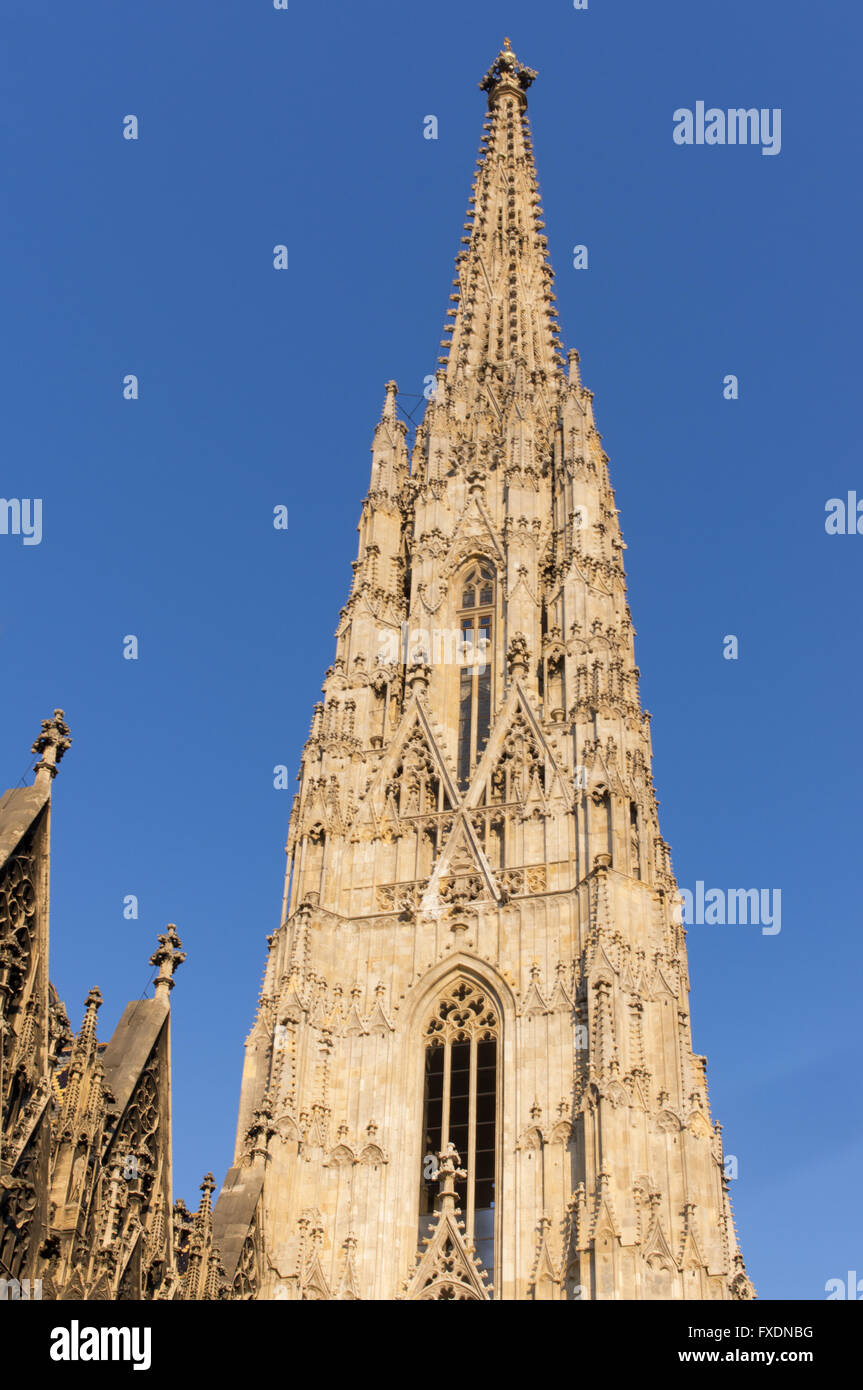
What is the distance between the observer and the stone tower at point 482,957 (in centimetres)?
2928

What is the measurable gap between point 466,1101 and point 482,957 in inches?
110

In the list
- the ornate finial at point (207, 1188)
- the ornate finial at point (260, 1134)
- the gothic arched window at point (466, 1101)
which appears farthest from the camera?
the gothic arched window at point (466, 1101)

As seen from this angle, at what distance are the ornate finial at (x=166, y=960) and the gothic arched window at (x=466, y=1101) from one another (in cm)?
905

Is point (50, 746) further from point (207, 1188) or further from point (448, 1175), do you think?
point (448, 1175)

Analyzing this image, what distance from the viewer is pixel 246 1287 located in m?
28.1

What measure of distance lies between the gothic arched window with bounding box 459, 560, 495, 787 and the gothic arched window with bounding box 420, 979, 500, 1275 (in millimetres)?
5928

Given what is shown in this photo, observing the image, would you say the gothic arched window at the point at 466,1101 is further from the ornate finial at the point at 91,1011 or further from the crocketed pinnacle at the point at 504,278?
the crocketed pinnacle at the point at 504,278

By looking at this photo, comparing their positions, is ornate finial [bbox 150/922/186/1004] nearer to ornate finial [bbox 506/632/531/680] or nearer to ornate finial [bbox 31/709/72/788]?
ornate finial [bbox 31/709/72/788]

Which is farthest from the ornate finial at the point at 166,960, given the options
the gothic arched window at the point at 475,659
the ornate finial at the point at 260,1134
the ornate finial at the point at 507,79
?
the ornate finial at the point at 507,79

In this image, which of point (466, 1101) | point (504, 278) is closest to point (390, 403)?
point (504, 278)

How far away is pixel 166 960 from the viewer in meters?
23.6

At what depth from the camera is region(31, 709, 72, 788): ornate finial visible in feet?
65.8
